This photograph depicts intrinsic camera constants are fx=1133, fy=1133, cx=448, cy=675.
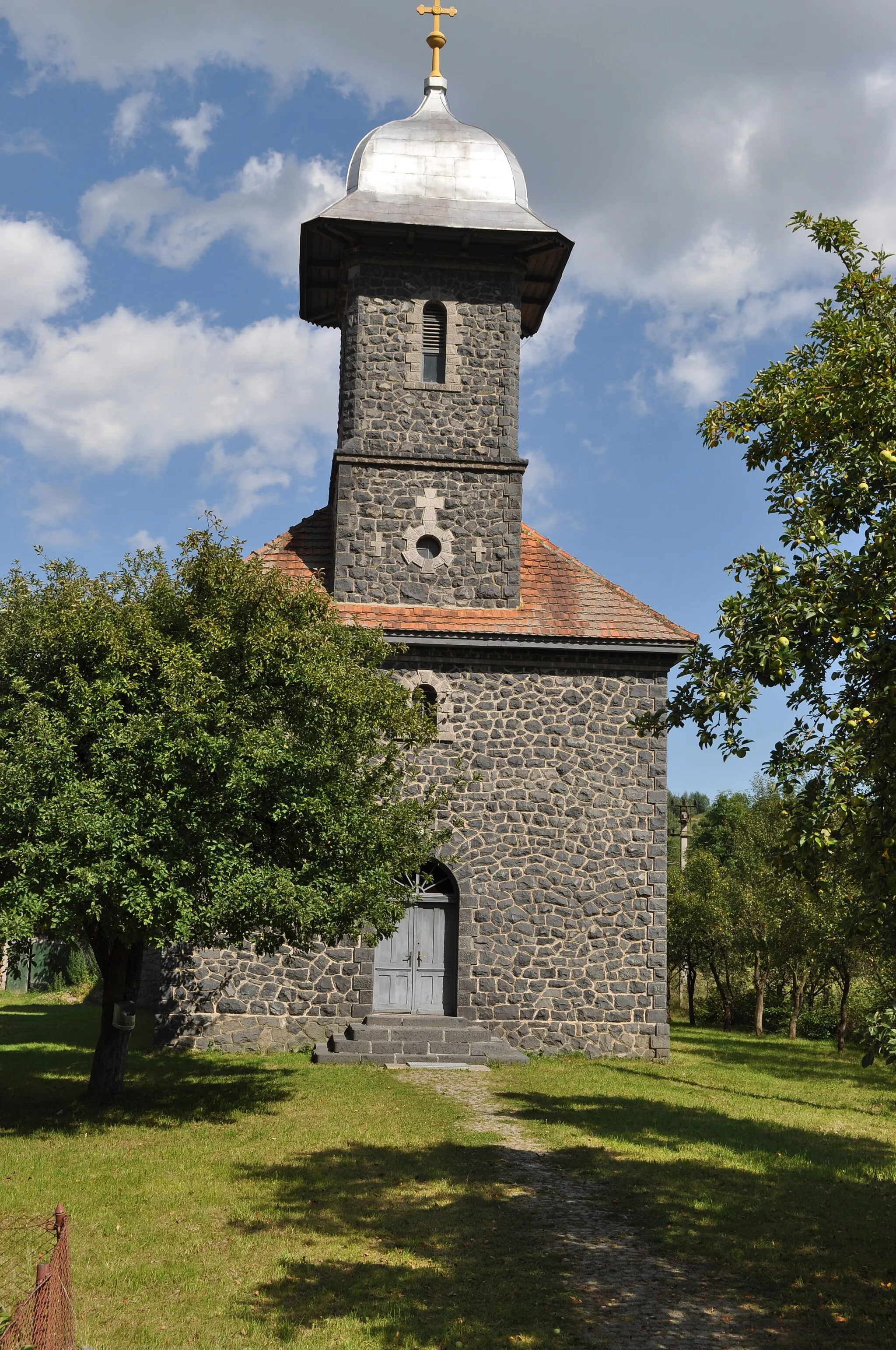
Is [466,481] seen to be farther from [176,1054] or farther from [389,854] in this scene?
[176,1054]

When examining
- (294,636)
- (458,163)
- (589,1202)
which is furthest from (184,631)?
(458,163)

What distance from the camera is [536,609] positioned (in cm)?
1761

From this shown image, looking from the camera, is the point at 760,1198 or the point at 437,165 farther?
the point at 437,165

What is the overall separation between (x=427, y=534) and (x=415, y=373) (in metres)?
2.74

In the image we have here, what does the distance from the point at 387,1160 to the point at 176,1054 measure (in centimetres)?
652

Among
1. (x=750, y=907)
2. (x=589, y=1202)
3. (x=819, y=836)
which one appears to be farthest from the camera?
(x=750, y=907)

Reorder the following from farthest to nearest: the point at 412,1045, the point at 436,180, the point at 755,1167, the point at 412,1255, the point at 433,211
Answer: the point at 436,180 < the point at 433,211 < the point at 412,1045 < the point at 755,1167 < the point at 412,1255

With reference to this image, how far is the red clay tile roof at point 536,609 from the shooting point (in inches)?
669

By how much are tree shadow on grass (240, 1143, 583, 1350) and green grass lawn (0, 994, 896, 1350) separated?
2cm

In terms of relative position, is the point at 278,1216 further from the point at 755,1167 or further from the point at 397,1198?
the point at 755,1167

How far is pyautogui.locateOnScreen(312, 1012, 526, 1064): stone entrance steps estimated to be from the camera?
50.2ft

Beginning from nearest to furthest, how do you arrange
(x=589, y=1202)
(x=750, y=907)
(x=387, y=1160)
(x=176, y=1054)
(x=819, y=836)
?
(x=819, y=836), (x=589, y=1202), (x=387, y=1160), (x=176, y=1054), (x=750, y=907)

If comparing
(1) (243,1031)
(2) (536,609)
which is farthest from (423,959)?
(2) (536,609)

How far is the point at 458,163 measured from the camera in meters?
19.1
